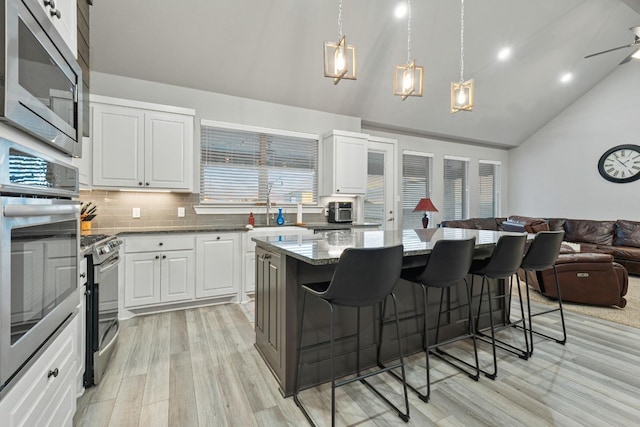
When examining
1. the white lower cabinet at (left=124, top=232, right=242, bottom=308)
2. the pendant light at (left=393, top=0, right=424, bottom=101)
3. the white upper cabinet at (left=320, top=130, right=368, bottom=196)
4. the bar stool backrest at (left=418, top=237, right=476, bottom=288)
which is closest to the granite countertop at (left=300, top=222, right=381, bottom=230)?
the white upper cabinet at (left=320, top=130, right=368, bottom=196)

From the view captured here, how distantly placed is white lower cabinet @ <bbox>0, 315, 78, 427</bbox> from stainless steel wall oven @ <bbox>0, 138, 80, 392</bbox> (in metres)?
0.05

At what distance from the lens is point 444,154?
6930 millimetres

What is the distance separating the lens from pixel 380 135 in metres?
6.11

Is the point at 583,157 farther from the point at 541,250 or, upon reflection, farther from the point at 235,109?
the point at 235,109

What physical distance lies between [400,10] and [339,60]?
2.21m

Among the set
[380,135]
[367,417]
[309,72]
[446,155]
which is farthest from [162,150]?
[446,155]

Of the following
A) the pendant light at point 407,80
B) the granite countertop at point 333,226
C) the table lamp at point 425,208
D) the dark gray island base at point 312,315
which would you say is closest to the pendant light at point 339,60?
the pendant light at point 407,80

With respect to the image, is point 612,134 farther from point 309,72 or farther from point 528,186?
point 309,72

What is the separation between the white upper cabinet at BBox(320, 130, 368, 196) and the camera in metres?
4.83

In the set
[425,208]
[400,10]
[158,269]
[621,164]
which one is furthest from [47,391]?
[621,164]

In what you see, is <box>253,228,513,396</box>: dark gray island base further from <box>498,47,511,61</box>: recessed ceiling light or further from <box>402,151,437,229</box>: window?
<box>498,47,511,61</box>: recessed ceiling light

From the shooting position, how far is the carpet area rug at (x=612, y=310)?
129 inches

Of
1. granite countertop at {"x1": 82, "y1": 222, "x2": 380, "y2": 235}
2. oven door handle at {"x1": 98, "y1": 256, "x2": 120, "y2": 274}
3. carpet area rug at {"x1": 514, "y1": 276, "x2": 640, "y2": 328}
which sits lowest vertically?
carpet area rug at {"x1": 514, "y1": 276, "x2": 640, "y2": 328}

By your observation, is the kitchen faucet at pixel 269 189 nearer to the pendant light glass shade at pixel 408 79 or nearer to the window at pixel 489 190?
the pendant light glass shade at pixel 408 79
